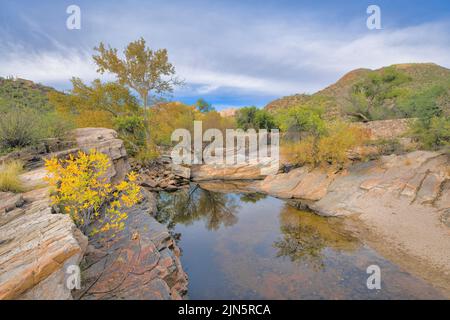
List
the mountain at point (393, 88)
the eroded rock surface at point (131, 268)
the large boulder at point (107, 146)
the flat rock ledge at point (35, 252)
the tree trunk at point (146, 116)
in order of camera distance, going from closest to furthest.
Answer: the flat rock ledge at point (35, 252)
the eroded rock surface at point (131, 268)
the large boulder at point (107, 146)
the mountain at point (393, 88)
the tree trunk at point (146, 116)

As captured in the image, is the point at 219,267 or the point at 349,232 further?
the point at 349,232

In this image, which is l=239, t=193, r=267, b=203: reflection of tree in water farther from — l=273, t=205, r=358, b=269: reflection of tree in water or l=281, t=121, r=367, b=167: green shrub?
l=281, t=121, r=367, b=167: green shrub

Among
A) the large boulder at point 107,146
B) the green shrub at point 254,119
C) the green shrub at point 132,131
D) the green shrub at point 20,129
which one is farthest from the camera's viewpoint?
the green shrub at point 254,119

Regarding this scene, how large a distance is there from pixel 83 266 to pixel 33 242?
1000 millimetres

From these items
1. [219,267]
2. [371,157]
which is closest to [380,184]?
[371,157]

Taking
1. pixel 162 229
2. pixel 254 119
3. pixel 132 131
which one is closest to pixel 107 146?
pixel 162 229

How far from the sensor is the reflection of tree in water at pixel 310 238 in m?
6.37

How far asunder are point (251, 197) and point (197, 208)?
3121 mm

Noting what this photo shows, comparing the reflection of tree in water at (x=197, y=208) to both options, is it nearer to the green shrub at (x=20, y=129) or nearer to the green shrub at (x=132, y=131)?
the green shrub at (x=132, y=131)

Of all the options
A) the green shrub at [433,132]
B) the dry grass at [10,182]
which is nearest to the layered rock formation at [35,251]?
the dry grass at [10,182]

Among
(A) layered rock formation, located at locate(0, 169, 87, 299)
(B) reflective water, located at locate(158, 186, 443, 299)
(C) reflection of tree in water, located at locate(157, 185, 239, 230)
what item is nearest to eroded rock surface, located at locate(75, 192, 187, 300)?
(A) layered rock formation, located at locate(0, 169, 87, 299)

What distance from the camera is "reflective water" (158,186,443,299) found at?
491 centimetres
